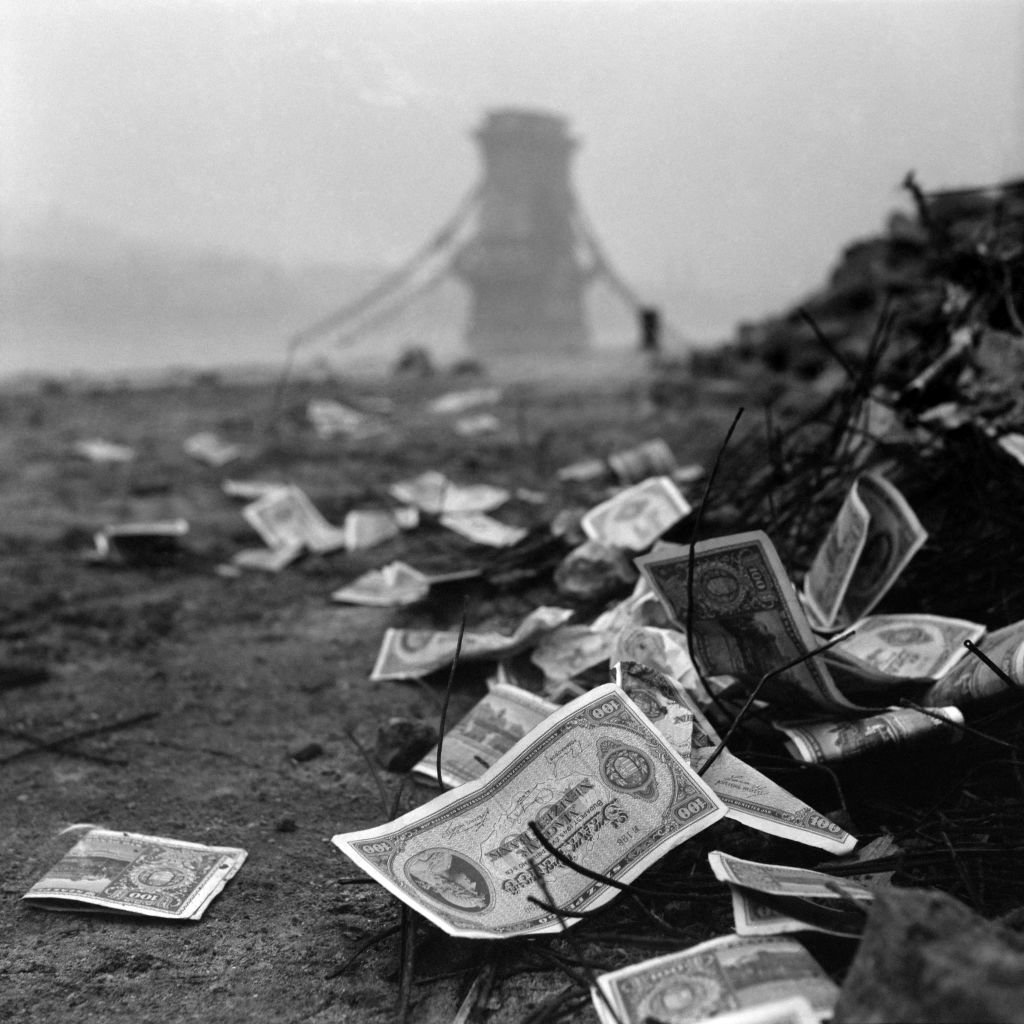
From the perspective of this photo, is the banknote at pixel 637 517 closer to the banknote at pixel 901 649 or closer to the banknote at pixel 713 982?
the banknote at pixel 901 649

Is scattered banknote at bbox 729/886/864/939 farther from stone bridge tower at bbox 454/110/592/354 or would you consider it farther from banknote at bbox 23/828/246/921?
stone bridge tower at bbox 454/110/592/354

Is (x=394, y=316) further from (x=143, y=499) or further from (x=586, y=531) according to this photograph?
(x=586, y=531)

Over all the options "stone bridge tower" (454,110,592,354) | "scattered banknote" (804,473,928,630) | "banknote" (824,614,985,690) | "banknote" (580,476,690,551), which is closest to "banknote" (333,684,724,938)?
"banknote" (824,614,985,690)

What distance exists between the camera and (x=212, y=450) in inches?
189

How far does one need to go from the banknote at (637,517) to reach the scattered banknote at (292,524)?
1.12 meters

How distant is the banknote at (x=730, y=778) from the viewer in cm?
126

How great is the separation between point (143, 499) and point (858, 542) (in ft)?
10.3

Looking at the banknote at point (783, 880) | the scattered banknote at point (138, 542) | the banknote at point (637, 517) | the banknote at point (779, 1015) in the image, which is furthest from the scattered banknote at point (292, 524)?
the banknote at point (779, 1015)

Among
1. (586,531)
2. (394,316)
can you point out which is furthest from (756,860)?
(394,316)

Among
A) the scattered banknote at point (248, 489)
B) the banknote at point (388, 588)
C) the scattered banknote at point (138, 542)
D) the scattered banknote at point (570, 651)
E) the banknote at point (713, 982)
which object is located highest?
the banknote at point (713, 982)

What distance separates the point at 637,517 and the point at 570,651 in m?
0.59

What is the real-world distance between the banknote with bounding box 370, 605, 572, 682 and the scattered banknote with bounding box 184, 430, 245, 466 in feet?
8.35

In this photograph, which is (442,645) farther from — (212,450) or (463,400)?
(463,400)

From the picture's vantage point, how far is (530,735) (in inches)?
54.6
